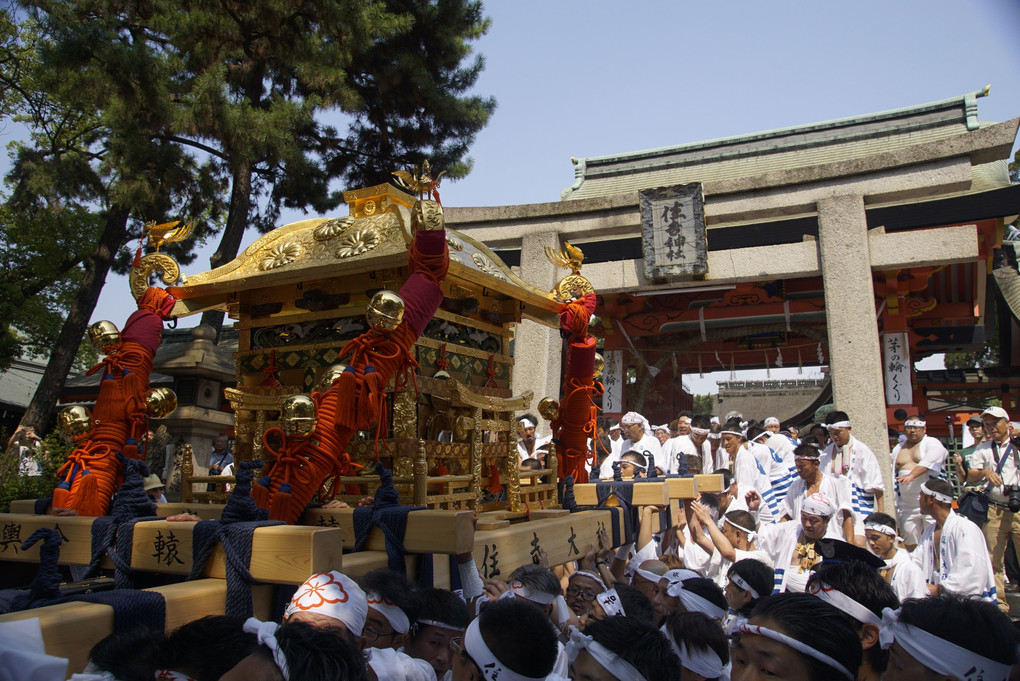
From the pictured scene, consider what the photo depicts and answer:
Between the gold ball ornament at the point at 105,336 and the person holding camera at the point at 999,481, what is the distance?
684 centimetres

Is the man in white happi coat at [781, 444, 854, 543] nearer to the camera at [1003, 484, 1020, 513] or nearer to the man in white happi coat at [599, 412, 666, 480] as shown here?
the camera at [1003, 484, 1020, 513]

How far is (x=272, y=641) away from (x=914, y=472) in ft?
22.8

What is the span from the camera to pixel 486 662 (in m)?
1.95

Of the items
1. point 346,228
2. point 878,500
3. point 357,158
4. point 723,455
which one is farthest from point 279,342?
point 357,158

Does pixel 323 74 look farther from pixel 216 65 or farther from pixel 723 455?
pixel 723 455

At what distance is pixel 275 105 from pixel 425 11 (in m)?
2.85

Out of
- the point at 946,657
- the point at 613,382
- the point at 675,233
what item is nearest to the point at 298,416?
the point at 946,657

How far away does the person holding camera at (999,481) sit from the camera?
20.8 feet

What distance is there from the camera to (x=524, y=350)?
35.6 ft

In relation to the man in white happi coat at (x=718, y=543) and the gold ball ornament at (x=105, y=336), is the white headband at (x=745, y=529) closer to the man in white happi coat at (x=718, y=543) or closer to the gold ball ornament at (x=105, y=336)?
the man in white happi coat at (x=718, y=543)

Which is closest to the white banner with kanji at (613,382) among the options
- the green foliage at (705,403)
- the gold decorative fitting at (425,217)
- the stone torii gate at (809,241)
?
the stone torii gate at (809,241)

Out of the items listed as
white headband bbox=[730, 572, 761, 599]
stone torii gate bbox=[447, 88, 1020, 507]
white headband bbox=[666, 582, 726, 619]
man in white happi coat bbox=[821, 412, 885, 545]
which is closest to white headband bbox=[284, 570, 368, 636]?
white headband bbox=[666, 582, 726, 619]

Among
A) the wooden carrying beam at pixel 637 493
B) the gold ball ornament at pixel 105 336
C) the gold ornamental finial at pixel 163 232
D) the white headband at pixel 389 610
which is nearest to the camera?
the white headband at pixel 389 610

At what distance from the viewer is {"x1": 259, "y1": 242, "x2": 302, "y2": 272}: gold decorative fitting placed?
3.89 metres
